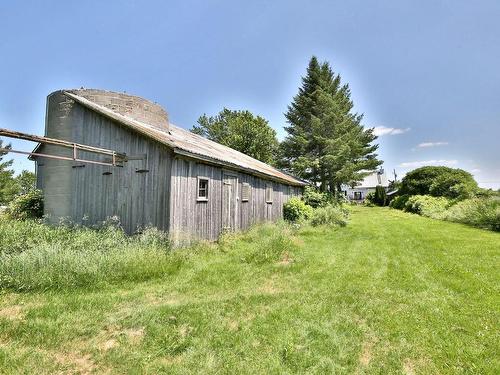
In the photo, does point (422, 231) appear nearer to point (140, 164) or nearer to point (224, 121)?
point (140, 164)

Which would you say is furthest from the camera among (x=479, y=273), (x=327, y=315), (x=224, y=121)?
(x=224, y=121)

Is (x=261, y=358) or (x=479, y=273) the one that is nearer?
(x=261, y=358)

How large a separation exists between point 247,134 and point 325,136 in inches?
426

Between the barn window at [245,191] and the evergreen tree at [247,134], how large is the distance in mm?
22892

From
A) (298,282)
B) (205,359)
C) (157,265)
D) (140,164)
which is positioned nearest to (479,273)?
(298,282)

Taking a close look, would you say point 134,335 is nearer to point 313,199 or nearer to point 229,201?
point 229,201

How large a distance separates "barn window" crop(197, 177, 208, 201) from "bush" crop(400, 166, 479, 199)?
23762 millimetres

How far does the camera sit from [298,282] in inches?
269

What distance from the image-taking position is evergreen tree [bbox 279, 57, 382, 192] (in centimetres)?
2816

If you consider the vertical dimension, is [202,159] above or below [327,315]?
above

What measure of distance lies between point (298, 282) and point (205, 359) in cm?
353

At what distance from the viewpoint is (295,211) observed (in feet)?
59.8

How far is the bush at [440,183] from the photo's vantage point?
87.9ft

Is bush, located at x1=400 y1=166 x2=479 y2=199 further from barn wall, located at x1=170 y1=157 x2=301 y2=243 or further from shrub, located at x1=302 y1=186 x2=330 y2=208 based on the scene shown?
barn wall, located at x1=170 y1=157 x2=301 y2=243
